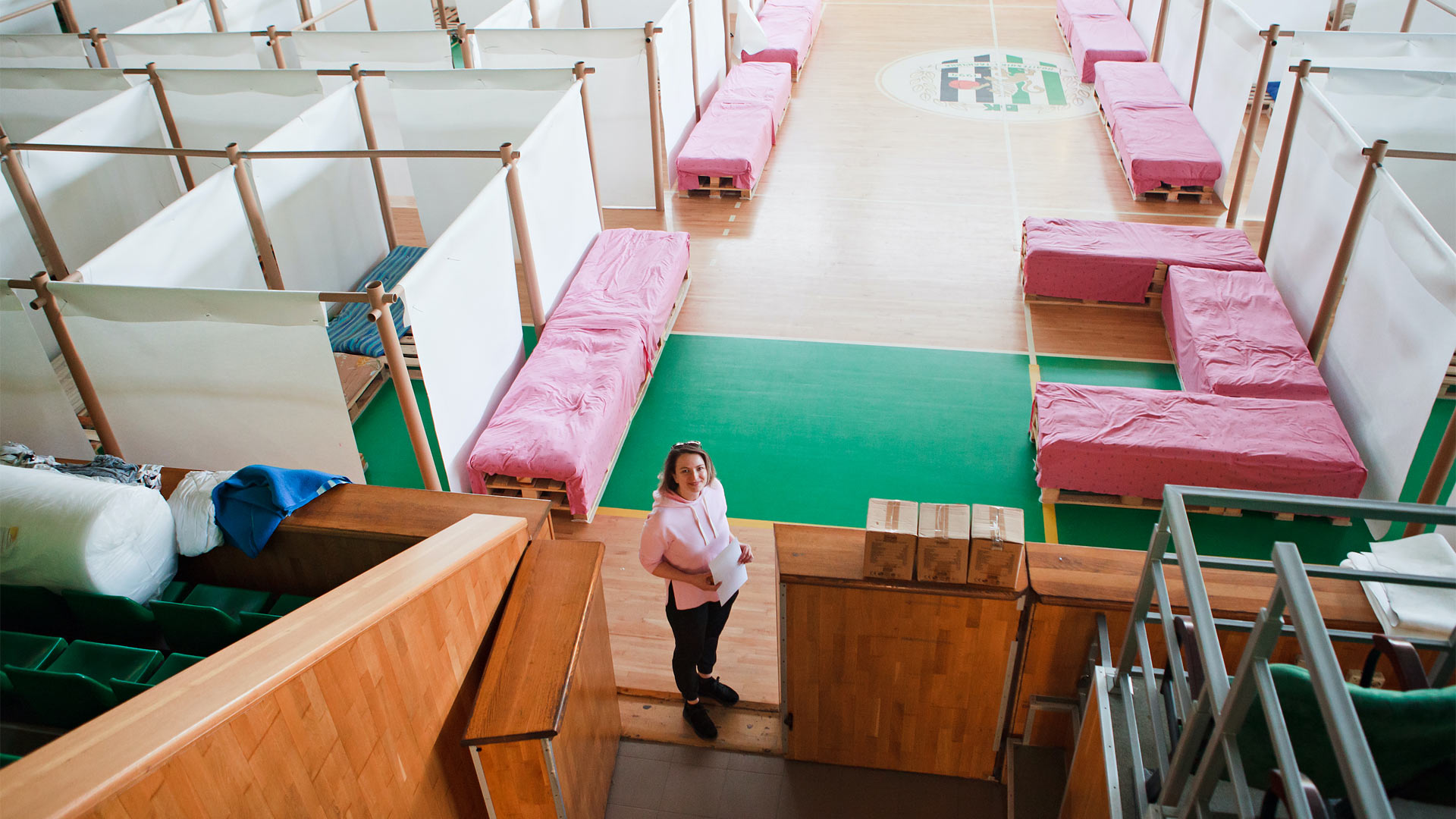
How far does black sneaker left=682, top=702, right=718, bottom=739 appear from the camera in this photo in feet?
17.3

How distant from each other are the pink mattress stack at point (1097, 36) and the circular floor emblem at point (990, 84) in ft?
1.09

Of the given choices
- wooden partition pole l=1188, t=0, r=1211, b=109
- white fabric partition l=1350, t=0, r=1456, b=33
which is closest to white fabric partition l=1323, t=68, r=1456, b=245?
wooden partition pole l=1188, t=0, r=1211, b=109

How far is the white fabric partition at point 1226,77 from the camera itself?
10.5 metres

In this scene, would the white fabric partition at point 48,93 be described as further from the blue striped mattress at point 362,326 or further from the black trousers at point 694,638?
the black trousers at point 694,638

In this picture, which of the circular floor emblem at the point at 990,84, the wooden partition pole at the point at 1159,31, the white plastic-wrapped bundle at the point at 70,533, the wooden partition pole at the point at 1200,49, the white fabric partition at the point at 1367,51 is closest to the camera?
the white plastic-wrapped bundle at the point at 70,533

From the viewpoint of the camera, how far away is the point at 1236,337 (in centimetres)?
777

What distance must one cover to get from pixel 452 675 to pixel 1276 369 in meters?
6.54

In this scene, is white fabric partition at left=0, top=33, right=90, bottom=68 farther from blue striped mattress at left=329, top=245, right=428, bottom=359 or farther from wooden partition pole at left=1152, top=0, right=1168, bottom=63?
wooden partition pole at left=1152, top=0, right=1168, bottom=63

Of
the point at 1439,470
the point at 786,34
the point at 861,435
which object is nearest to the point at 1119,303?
the point at 861,435

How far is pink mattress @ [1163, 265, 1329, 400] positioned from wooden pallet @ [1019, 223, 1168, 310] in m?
0.23

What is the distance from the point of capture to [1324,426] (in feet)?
22.0

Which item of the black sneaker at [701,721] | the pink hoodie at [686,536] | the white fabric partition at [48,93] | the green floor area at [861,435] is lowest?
the green floor area at [861,435]

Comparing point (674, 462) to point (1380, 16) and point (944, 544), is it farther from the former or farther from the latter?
point (1380, 16)

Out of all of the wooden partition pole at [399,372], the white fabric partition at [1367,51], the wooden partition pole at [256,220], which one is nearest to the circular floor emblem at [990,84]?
the white fabric partition at [1367,51]
